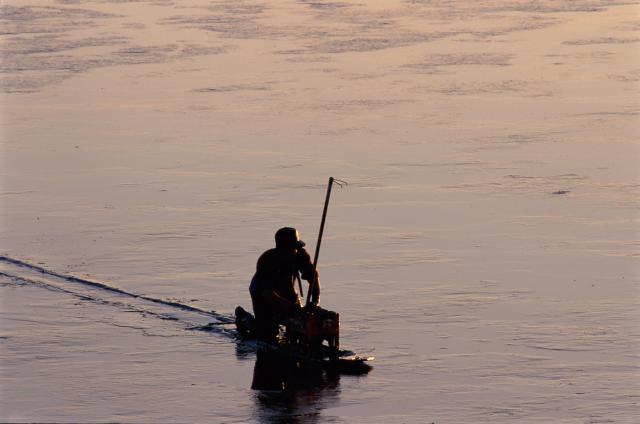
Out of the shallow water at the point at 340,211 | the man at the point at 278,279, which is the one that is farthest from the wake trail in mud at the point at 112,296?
the man at the point at 278,279

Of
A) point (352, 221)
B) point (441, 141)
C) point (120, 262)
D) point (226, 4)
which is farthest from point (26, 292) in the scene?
point (226, 4)

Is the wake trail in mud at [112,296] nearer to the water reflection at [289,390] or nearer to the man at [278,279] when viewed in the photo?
the man at [278,279]

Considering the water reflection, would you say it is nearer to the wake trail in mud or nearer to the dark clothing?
the dark clothing

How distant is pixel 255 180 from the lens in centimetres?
2052

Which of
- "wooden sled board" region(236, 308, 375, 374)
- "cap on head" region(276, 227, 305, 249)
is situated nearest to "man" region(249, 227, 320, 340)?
"cap on head" region(276, 227, 305, 249)

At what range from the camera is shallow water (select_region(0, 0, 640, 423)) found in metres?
12.8

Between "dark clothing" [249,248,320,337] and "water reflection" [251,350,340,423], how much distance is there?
40 centimetres

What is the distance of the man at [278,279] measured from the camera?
13.9 metres

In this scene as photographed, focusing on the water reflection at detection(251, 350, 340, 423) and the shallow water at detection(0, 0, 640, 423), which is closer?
the water reflection at detection(251, 350, 340, 423)

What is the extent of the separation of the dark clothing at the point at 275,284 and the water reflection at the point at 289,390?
15.9 inches

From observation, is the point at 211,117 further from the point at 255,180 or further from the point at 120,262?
the point at 120,262

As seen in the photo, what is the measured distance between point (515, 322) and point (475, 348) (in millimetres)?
922

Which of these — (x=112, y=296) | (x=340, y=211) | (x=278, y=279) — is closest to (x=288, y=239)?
(x=278, y=279)

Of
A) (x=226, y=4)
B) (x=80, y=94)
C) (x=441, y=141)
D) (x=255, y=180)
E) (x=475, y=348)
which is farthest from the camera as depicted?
(x=226, y=4)
